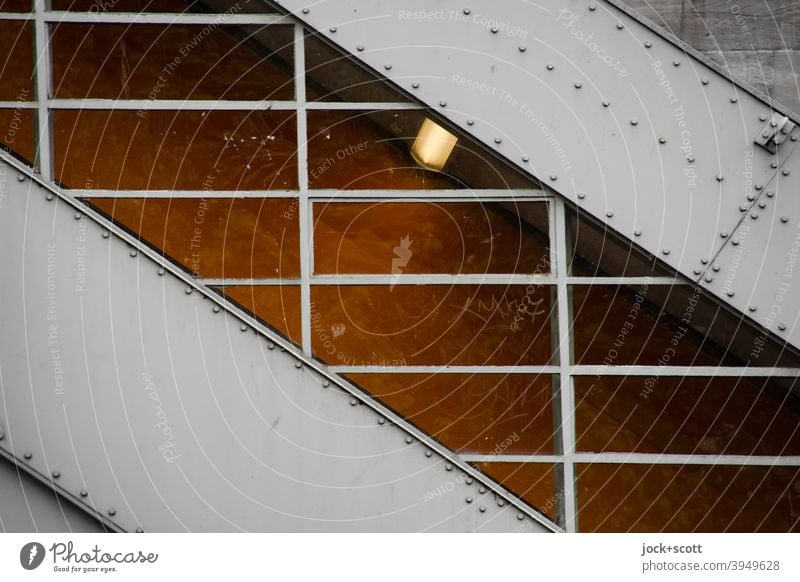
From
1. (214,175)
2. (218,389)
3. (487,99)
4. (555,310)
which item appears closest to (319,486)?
(218,389)

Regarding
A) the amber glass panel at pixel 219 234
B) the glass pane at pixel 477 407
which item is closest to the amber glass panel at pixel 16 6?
the amber glass panel at pixel 219 234

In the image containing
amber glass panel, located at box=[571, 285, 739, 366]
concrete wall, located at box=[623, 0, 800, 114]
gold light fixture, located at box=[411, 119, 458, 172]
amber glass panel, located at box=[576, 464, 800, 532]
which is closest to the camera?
gold light fixture, located at box=[411, 119, 458, 172]

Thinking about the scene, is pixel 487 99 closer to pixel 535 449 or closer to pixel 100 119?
pixel 535 449

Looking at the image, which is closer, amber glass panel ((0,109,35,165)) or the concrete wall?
the concrete wall

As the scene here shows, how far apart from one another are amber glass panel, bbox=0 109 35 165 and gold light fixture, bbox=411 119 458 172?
12.2 feet

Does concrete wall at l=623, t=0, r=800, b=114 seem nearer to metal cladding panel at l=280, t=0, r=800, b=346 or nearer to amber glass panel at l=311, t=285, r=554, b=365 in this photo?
metal cladding panel at l=280, t=0, r=800, b=346

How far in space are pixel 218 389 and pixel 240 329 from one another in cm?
48

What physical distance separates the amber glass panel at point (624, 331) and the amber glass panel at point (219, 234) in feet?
9.56

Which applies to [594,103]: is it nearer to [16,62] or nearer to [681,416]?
[681,416]

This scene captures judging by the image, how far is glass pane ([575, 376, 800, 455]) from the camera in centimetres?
897

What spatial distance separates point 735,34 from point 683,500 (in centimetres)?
446

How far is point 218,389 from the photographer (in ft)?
22.6

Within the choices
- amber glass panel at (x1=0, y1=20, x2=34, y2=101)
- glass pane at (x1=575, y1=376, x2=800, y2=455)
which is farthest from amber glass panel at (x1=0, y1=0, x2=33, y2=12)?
glass pane at (x1=575, y1=376, x2=800, y2=455)

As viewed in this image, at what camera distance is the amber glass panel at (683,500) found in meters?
9.05
